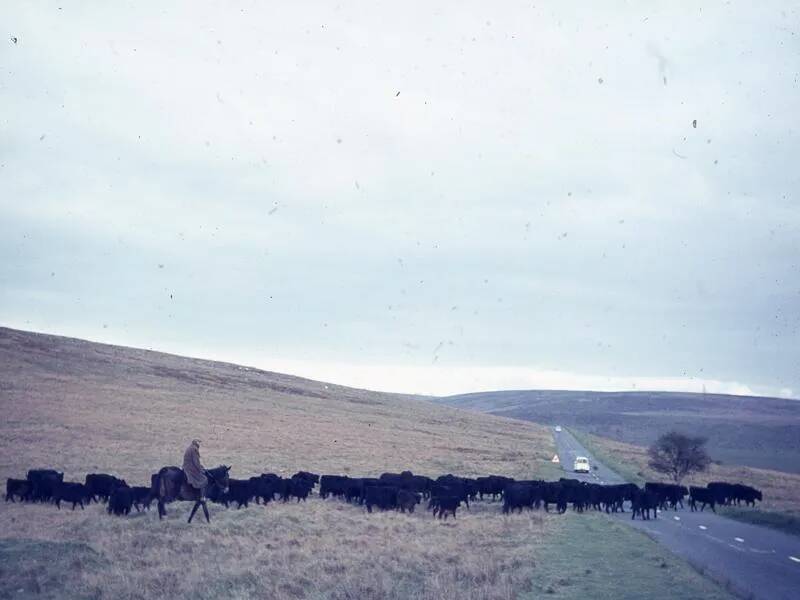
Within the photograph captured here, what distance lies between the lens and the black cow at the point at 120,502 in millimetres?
23953

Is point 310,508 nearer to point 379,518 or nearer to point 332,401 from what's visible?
point 379,518

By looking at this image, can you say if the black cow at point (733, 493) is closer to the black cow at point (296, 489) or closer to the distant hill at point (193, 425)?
the distant hill at point (193, 425)

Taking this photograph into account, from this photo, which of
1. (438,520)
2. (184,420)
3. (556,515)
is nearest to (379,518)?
(438,520)

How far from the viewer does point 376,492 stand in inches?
1162

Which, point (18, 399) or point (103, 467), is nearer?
point (103, 467)

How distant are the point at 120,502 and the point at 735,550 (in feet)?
57.5

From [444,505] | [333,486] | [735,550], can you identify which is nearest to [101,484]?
[333,486]

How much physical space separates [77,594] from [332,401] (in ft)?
314

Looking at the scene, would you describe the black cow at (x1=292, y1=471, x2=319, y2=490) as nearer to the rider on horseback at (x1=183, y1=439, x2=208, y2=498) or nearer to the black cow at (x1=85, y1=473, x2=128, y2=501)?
the black cow at (x1=85, y1=473, x2=128, y2=501)

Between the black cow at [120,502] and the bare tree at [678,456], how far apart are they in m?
40.9

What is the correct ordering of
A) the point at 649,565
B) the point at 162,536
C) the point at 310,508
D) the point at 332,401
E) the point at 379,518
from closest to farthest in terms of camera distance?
the point at 649,565 < the point at 162,536 < the point at 379,518 < the point at 310,508 < the point at 332,401

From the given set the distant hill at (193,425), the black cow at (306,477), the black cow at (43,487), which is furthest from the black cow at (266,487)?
the black cow at (43,487)

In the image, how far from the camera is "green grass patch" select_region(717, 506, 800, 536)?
28.9m

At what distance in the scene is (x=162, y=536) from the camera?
63.9 ft
